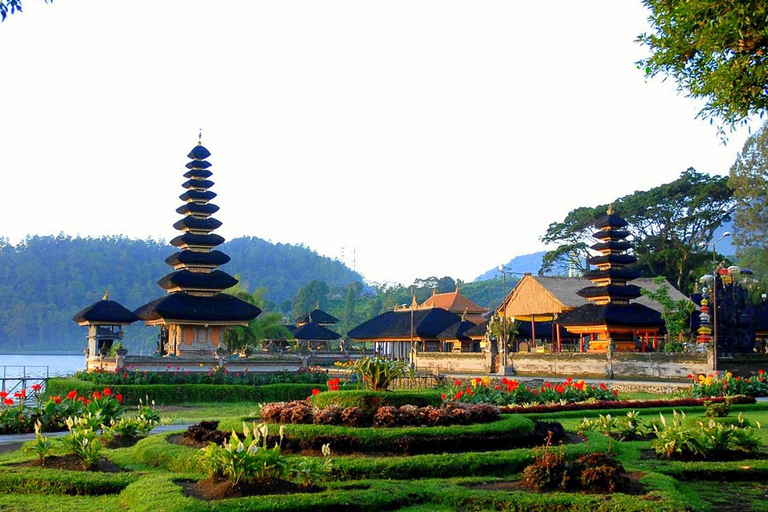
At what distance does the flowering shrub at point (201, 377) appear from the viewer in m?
31.4

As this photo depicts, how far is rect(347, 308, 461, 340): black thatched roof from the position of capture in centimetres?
6044

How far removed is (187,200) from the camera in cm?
4919

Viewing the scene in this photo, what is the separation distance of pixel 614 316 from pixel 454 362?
1095 centimetres

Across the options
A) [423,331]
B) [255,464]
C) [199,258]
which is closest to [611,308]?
[423,331]

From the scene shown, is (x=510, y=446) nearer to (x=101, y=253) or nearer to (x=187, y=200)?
(x=187, y=200)

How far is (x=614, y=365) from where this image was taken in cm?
3925

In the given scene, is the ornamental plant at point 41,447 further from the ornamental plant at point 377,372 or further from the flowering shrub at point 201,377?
the flowering shrub at point 201,377

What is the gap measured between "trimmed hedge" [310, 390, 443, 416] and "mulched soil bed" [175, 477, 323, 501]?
3.54 m

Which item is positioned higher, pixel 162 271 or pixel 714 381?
pixel 162 271

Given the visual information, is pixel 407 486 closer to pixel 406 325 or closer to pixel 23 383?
pixel 23 383

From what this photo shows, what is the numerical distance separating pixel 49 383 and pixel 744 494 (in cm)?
2933

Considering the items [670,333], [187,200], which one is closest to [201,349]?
[187,200]

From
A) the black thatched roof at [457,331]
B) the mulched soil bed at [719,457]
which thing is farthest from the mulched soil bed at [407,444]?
the black thatched roof at [457,331]

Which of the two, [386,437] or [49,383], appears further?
[49,383]
